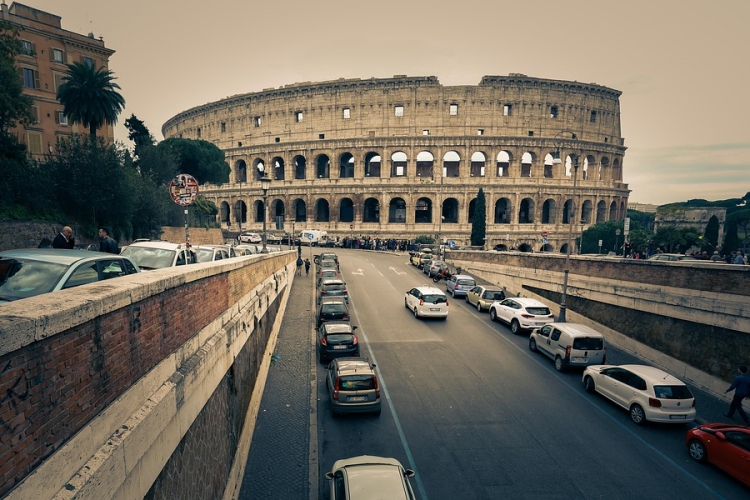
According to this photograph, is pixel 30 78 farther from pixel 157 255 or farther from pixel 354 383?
pixel 354 383

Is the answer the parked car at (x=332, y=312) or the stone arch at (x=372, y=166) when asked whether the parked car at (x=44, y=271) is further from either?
the stone arch at (x=372, y=166)

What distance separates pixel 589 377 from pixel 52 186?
1089 inches

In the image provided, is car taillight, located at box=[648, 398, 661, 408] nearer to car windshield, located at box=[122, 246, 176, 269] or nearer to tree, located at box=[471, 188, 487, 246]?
car windshield, located at box=[122, 246, 176, 269]

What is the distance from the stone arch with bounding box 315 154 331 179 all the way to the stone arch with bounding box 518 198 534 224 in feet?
110

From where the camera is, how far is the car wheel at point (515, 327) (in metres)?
19.8

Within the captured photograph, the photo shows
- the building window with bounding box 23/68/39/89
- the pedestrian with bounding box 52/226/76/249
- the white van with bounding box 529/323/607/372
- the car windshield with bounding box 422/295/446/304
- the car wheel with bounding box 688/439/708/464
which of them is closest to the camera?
the car wheel with bounding box 688/439/708/464

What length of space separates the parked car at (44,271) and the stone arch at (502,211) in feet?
208

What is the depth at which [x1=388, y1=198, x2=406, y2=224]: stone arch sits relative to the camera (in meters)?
66.4

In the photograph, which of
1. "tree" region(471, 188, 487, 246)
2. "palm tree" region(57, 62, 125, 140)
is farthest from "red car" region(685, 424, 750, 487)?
"tree" region(471, 188, 487, 246)

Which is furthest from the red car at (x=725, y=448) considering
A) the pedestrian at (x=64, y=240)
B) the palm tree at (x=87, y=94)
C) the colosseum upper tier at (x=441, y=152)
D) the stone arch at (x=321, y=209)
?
the stone arch at (x=321, y=209)

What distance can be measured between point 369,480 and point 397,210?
199 ft

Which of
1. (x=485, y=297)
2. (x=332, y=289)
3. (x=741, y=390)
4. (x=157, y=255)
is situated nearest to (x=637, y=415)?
(x=741, y=390)

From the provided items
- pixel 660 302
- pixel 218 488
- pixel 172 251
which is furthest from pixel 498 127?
pixel 218 488

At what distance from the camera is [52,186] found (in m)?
21.5
